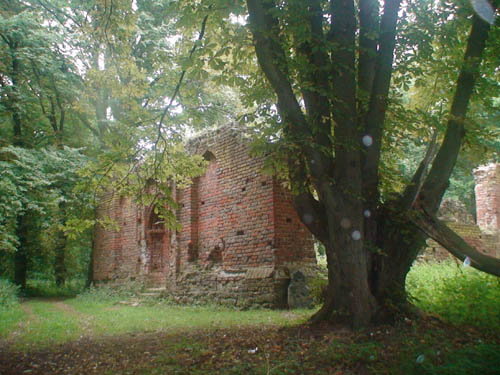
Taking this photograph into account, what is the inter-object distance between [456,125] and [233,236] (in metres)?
6.34

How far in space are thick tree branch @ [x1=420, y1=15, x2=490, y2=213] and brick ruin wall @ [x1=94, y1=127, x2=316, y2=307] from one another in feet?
14.5

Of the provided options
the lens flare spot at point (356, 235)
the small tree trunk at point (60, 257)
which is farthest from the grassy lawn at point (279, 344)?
the small tree trunk at point (60, 257)

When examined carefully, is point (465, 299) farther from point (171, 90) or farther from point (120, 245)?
point (120, 245)

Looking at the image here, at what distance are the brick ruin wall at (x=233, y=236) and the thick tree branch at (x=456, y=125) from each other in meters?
4.42

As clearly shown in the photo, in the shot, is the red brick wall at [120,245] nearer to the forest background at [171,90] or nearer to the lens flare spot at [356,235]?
the forest background at [171,90]

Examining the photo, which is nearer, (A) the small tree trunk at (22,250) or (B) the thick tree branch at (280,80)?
(B) the thick tree branch at (280,80)

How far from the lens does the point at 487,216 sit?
15.9m

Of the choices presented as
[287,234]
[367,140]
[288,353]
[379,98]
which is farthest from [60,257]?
[379,98]

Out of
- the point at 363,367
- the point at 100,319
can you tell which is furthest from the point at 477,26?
the point at 100,319

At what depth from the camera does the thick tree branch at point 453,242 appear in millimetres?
4578

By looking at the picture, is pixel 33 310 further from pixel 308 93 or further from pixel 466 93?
pixel 466 93

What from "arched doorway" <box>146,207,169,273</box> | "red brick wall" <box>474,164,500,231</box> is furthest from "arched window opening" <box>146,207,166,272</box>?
"red brick wall" <box>474,164,500,231</box>

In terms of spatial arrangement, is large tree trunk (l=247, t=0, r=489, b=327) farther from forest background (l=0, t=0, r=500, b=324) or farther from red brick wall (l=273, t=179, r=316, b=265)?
red brick wall (l=273, t=179, r=316, b=265)

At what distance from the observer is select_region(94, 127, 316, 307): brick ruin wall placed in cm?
935
